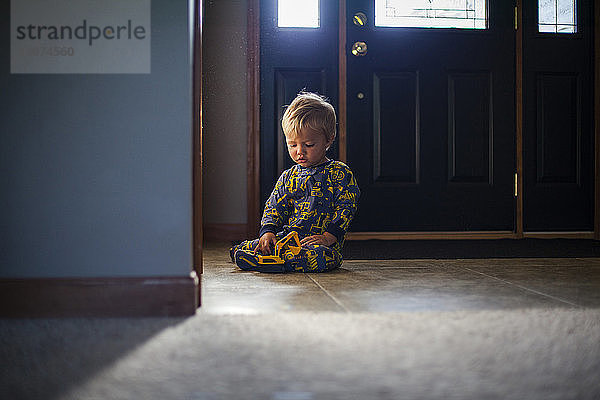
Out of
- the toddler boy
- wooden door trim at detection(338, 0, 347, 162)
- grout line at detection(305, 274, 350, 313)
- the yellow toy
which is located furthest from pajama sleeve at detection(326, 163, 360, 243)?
wooden door trim at detection(338, 0, 347, 162)

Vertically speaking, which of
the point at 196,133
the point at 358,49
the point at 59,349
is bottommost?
the point at 59,349

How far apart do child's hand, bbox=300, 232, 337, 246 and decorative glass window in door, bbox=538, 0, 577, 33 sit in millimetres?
1958

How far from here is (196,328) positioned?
1282 mm

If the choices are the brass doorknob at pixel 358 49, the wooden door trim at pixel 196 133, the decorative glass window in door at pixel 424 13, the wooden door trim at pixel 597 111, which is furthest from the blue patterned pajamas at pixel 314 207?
the wooden door trim at pixel 597 111

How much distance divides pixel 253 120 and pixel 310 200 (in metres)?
1.20

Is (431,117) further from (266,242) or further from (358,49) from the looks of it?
(266,242)

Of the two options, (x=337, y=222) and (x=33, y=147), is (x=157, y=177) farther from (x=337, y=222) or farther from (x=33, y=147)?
(x=337, y=222)

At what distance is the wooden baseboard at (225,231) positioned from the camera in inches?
133

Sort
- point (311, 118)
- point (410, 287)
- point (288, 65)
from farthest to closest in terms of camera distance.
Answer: point (288, 65), point (311, 118), point (410, 287)

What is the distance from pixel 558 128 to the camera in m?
3.45

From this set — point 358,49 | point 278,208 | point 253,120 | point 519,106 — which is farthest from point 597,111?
point 278,208

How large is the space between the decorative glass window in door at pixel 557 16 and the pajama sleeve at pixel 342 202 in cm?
180

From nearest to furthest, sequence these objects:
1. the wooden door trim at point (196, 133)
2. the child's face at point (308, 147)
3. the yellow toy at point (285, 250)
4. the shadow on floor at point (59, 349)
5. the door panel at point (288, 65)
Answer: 1. the shadow on floor at point (59, 349)
2. the wooden door trim at point (196, 133)
3. the yellow toy at point (285, 250)
4. the child's face at point (308, 147)
5. the door panel at point (288, 65)

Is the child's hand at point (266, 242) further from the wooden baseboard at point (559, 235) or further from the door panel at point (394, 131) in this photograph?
the wooden baseboard at point (559, 235)
